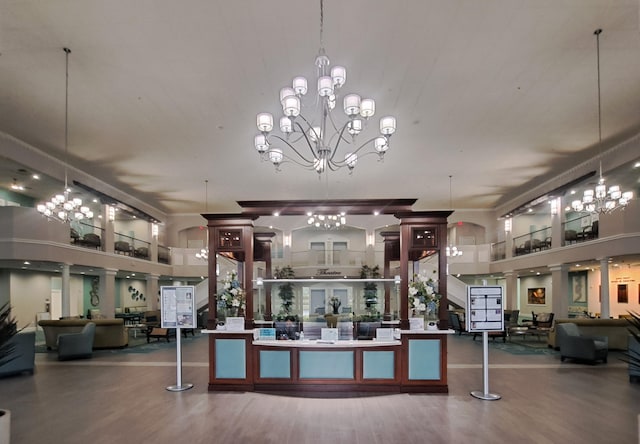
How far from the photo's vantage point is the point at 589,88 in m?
7.17

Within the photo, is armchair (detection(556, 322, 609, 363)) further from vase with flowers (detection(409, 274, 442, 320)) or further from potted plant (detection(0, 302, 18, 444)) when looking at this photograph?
potted plant (detection(0, 302, 18, 444))

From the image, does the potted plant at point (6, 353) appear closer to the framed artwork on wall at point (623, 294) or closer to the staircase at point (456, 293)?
the staircase at point (456, 293)

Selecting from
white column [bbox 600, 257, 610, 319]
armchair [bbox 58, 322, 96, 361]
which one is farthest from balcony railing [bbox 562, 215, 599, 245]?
armchair [bbox 58, 322, 96, 361]

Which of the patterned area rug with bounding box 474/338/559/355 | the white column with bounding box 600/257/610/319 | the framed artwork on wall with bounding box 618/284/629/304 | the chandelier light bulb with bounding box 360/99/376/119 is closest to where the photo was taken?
the chandelier light bulb with bounding box 360/99/376/119

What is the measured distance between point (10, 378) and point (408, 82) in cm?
872

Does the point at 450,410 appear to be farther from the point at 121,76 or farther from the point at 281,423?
the point at 121,76

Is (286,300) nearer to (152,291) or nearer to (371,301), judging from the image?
(371,301)

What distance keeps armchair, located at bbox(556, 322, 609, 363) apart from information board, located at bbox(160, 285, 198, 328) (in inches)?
304

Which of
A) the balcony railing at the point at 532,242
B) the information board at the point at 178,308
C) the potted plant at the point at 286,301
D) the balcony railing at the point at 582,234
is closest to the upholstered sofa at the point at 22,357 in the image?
the information board at the point at 178,308

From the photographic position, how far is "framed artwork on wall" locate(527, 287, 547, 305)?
2013 cm

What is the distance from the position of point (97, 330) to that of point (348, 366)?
26.7 ft

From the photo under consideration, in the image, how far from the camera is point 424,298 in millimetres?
6734

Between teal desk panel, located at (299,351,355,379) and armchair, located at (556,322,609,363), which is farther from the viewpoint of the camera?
armchair, located at (556,322,609,363)

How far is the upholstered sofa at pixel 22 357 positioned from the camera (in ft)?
25.5
